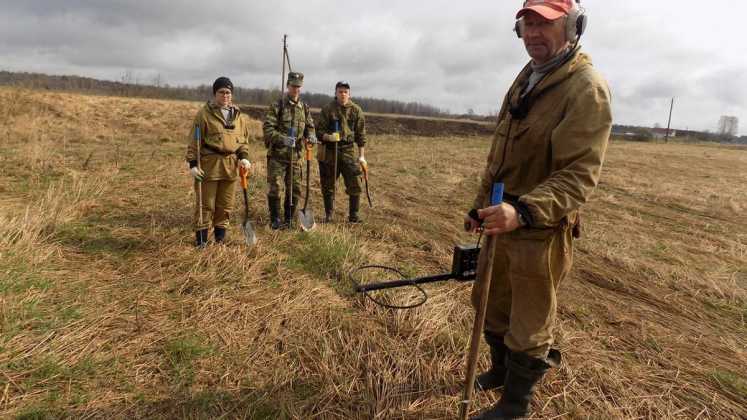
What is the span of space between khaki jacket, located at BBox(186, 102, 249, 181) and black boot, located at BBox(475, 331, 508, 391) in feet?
12.9

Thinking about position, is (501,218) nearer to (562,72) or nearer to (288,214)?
(562,72)

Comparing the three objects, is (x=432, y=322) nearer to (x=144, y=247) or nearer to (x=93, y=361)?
(x=93, y=361)

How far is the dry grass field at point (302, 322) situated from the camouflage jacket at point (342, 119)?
5.13 feet

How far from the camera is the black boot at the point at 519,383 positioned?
92.9 inches

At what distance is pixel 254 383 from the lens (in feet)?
9.45

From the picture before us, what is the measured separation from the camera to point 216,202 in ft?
17.9

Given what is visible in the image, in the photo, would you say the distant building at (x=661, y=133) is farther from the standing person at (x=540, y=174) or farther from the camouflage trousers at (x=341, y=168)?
the standing person at (x=540, y=174)

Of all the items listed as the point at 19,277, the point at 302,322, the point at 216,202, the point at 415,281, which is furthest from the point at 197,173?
the point at 415,281

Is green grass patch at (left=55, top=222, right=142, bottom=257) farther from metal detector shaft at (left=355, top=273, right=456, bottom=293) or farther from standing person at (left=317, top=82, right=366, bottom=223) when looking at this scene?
metal detector shaft at (left=355, top=273, right=456, bottom=293)

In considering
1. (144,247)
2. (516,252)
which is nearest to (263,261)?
(144,247)

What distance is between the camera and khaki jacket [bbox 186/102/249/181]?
5.13 meters

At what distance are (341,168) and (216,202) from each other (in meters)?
2.28

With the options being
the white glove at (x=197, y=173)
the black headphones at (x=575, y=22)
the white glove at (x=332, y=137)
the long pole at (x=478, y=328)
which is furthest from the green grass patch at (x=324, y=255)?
the black headphones at (x=575, y=22)

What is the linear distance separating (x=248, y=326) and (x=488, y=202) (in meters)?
2.27
